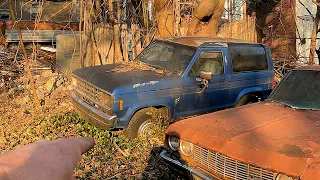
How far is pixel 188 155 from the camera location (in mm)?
3982

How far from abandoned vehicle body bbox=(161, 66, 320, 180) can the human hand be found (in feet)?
7.57

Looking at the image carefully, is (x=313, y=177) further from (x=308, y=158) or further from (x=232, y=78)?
(x=232, y=78)

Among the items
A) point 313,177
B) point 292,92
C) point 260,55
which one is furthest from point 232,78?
point 313,177

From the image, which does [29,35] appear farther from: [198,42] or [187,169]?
[187,169]

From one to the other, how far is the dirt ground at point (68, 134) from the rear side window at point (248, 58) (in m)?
2.35

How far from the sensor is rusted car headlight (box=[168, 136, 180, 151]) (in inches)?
164

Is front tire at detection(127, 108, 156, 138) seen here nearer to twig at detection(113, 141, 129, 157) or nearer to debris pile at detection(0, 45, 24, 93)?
twig at detection(113, 141, 129, 157)

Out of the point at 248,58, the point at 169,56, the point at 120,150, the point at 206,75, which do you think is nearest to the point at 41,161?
the point at 120,150

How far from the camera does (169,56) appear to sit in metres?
6.58

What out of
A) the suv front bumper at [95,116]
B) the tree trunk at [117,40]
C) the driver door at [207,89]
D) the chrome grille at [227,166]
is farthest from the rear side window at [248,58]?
the tree trunk at [117,40]

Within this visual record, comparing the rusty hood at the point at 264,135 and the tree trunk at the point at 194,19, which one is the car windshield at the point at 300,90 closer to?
the rusty hood at the point at 264,135

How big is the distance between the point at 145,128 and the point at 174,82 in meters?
0.94

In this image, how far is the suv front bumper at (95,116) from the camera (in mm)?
5371

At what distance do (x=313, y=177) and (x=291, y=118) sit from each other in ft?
4.05
